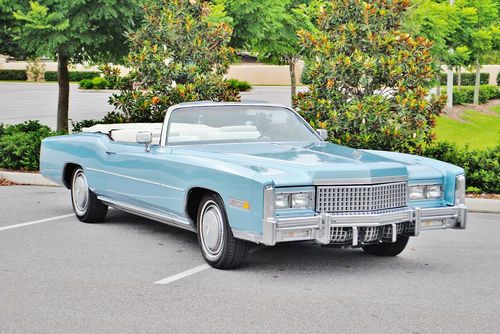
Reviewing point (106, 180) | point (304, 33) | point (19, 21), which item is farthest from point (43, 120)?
point (106, 180)

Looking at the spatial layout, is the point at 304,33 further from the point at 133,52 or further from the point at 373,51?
the point at 133,52

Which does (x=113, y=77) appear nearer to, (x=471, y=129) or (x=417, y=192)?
(x=417, y=192)

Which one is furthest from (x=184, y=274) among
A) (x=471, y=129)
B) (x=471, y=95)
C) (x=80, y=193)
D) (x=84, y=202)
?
(x=471, y=95)

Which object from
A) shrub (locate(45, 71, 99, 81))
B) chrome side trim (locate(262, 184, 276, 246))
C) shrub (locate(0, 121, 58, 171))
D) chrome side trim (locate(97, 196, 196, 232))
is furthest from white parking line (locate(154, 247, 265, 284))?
shrub (locate(45, 71, 99, 81))

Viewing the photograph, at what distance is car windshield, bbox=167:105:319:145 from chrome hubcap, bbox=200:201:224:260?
42.5 inches

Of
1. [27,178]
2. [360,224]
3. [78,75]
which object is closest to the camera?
[360,224]

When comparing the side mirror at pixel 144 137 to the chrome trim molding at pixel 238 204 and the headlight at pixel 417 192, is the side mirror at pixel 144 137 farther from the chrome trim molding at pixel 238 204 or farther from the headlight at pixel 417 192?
the headlight at pixel 417 192

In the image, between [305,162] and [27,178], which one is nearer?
[305,162]

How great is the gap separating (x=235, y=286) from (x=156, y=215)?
2040mm

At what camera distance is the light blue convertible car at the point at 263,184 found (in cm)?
748

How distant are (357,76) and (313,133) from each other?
A: 4356mm

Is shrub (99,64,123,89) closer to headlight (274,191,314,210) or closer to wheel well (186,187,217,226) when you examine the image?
wheel well (186,187,217,226)

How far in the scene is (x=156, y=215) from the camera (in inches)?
362

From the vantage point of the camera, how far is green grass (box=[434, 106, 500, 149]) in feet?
94.7
